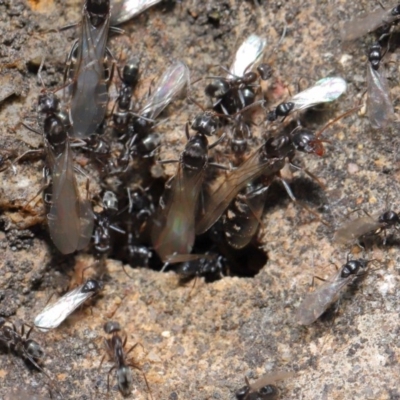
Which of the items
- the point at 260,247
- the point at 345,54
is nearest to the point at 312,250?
the point at 260,247

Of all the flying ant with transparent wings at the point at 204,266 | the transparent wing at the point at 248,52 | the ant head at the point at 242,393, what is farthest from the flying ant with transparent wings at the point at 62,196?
the ant head at the point at 242,393

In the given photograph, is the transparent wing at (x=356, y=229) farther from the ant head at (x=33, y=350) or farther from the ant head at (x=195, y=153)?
the ant head at (x=33, y=350)

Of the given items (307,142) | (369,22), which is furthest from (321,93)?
(369,22)

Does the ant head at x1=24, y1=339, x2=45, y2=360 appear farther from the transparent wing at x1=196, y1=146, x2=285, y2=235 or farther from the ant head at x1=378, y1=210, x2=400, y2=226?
the ant head at x1=378, y1=210, x2=400, y2=226

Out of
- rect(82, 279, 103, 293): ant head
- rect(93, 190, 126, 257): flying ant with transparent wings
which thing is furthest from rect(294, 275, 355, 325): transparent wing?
rect(93, 190, 126, 257): flying ant with transparent wings

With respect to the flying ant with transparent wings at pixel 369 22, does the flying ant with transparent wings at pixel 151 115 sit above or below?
above
